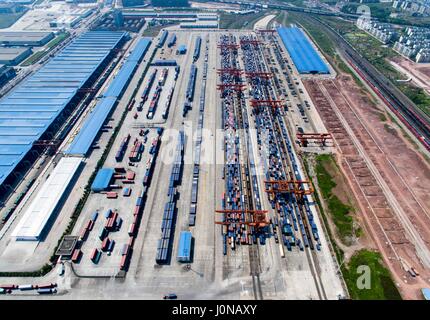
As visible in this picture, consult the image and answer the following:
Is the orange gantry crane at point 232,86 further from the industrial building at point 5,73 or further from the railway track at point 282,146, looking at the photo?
the industrial building at point 5,73

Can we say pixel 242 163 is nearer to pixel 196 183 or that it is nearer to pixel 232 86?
pixel 196 183

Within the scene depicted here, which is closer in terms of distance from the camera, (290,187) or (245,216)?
(245,216)

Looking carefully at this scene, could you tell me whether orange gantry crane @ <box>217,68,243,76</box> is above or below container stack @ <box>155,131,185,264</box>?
above

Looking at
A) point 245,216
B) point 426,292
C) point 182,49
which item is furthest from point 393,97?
point 182,49

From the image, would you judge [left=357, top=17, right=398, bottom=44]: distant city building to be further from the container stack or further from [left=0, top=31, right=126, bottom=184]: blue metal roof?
[left=0, top=31, right=126, bottom=184]: blue metal roof

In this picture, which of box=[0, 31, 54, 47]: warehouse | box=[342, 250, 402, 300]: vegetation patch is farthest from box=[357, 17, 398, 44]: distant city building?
box=[0, 31, 54, 47]: warehouse
